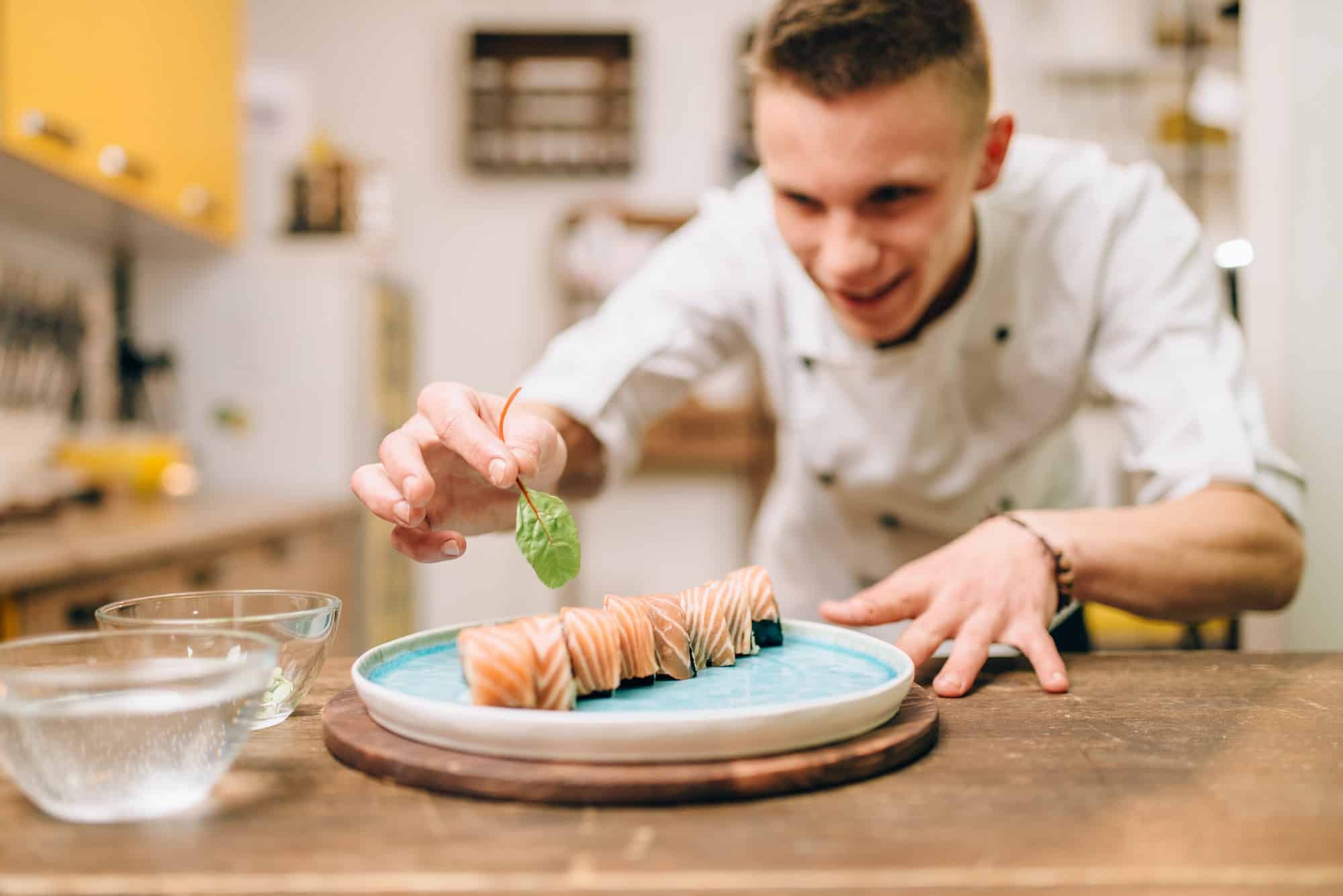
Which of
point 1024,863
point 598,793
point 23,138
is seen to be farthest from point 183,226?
point 1024,863

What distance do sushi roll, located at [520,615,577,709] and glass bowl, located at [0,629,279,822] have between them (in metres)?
0.17

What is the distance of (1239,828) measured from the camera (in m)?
0.54

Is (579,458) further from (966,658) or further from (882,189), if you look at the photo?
(966,658)

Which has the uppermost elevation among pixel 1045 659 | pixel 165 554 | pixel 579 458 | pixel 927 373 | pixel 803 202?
pixel 803 202

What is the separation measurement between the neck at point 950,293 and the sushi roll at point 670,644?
2.72ft

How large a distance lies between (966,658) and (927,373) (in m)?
0.69

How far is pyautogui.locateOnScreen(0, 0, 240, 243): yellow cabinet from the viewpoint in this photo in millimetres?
1767

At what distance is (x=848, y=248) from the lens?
1.17m

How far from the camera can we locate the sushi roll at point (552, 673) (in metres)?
0.66

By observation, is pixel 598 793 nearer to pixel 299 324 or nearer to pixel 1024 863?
pixel 1024 863

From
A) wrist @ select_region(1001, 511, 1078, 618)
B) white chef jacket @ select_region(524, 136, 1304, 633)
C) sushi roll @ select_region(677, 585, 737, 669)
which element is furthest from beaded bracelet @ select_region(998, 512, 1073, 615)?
sushi roll @ select_region(677, 585, 737, 669)

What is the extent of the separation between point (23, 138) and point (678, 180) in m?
2.40

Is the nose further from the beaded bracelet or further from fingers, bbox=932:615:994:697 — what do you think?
fingers, bbox=932:615:994:697

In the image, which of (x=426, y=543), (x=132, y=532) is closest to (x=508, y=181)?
(x=132, y=532)
